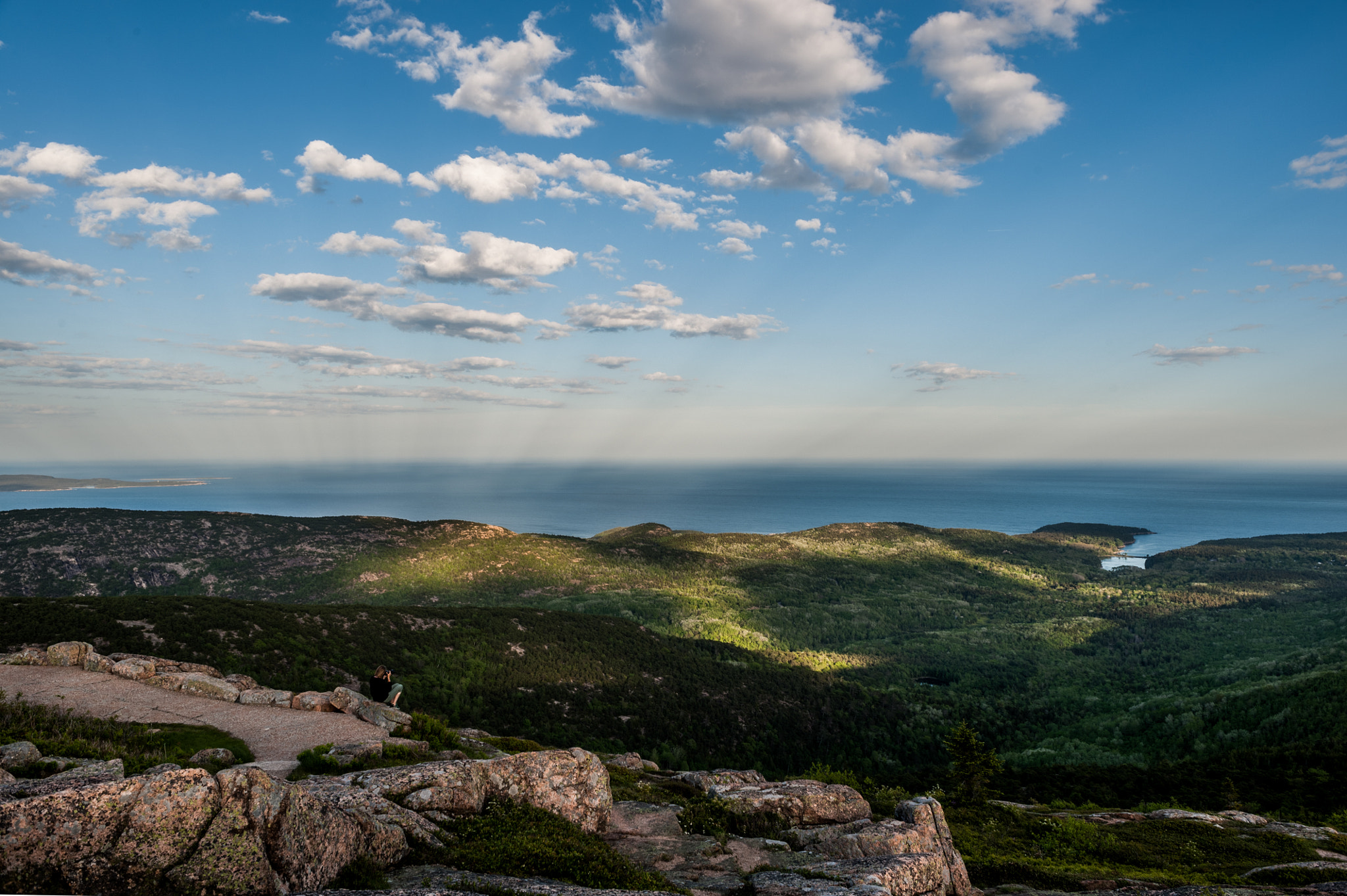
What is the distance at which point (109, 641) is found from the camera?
154 feet

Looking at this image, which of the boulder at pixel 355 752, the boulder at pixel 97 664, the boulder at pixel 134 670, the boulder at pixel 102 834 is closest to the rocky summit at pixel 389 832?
the boulder at pixel 102 834

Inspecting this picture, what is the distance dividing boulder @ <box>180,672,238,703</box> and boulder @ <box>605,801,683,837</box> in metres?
18.8

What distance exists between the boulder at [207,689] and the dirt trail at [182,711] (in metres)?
0.30

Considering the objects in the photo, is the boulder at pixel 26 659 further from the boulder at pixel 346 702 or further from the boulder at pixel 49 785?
the boulder at pixel 49 785

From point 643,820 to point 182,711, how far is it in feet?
64.0

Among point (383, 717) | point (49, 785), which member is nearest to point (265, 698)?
point (383, 717)

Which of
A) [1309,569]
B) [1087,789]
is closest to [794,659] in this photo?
[1087,789]

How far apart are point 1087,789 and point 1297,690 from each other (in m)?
43.2

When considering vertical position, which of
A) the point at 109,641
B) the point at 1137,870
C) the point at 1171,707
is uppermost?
the point at 1137,870

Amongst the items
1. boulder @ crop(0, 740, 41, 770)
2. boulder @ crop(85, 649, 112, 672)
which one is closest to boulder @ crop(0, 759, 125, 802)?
boulder @ crop(0, 740, 41, 770)

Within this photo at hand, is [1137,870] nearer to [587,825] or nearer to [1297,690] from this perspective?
[587,825]

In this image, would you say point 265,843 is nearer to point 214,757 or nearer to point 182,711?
point 214,757

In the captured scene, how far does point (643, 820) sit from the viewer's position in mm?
16578

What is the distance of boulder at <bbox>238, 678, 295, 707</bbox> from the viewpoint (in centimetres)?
2362
